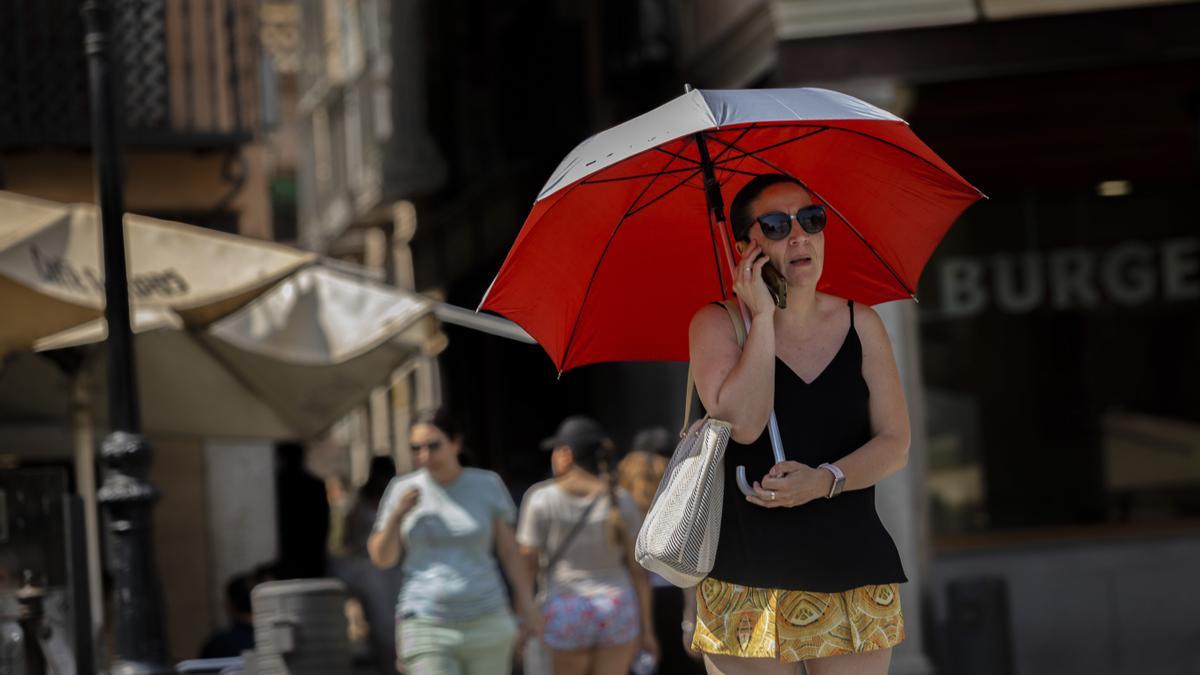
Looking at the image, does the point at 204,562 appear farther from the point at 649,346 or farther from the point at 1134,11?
the point at 649,346

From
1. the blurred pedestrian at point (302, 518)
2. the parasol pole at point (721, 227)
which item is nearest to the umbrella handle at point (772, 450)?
the parasol pole at point (721, 227)

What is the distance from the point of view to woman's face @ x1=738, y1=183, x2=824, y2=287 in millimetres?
4738

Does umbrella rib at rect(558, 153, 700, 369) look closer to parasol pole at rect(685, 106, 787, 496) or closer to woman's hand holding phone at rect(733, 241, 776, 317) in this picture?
parasol pole at rect(685, 106, 787, 496)

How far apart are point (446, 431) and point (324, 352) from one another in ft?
7.97

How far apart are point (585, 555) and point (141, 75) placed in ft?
23.8

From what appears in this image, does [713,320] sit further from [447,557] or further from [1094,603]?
[1094,603]

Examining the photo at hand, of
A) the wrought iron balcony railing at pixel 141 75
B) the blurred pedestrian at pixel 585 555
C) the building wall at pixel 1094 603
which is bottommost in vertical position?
the building wall at pixel 1094 603

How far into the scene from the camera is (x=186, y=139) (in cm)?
1552

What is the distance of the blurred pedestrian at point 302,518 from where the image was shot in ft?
51.9

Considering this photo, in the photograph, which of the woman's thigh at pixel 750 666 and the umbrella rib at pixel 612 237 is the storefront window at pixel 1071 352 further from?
the woman's thigh at pixel 750 666

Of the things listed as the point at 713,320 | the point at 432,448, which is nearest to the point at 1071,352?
the point at 432,448

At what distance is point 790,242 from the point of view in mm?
4738

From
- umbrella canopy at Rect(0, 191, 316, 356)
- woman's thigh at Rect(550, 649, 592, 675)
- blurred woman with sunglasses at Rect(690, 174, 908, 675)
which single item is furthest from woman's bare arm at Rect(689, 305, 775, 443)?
umbrella canopy at Rect(0, 191, 316, 356)

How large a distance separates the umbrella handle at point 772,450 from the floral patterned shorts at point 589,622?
541 cm
